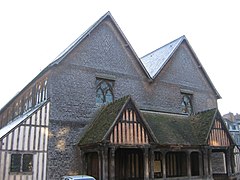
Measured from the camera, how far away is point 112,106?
17.5 m

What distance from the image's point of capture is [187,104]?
80.4 feet

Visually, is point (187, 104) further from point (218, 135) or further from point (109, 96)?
point (109, 96)

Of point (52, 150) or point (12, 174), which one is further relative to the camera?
A: point (52, 150)

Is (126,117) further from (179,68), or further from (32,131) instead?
(179,68)

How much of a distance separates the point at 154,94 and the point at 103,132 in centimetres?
795

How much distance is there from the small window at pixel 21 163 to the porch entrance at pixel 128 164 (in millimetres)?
5717

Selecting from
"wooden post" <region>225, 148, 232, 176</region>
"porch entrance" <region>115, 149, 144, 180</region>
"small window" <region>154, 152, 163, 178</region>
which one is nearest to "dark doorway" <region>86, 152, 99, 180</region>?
"porch entrance" <region>115, 149, 144, 180</region>

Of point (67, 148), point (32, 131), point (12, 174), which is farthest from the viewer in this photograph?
point (67, 148)

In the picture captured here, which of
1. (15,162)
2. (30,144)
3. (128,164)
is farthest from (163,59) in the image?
(15,162)

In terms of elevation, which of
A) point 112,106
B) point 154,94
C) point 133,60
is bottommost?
point 112,106

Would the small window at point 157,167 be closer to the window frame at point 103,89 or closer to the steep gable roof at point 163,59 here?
the window frame at point 103,89

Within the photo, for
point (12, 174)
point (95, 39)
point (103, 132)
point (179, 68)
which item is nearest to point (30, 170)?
point (12, 174)

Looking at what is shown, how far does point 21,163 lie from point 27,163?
1.13 feet

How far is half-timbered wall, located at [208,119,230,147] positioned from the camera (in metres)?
19.1
